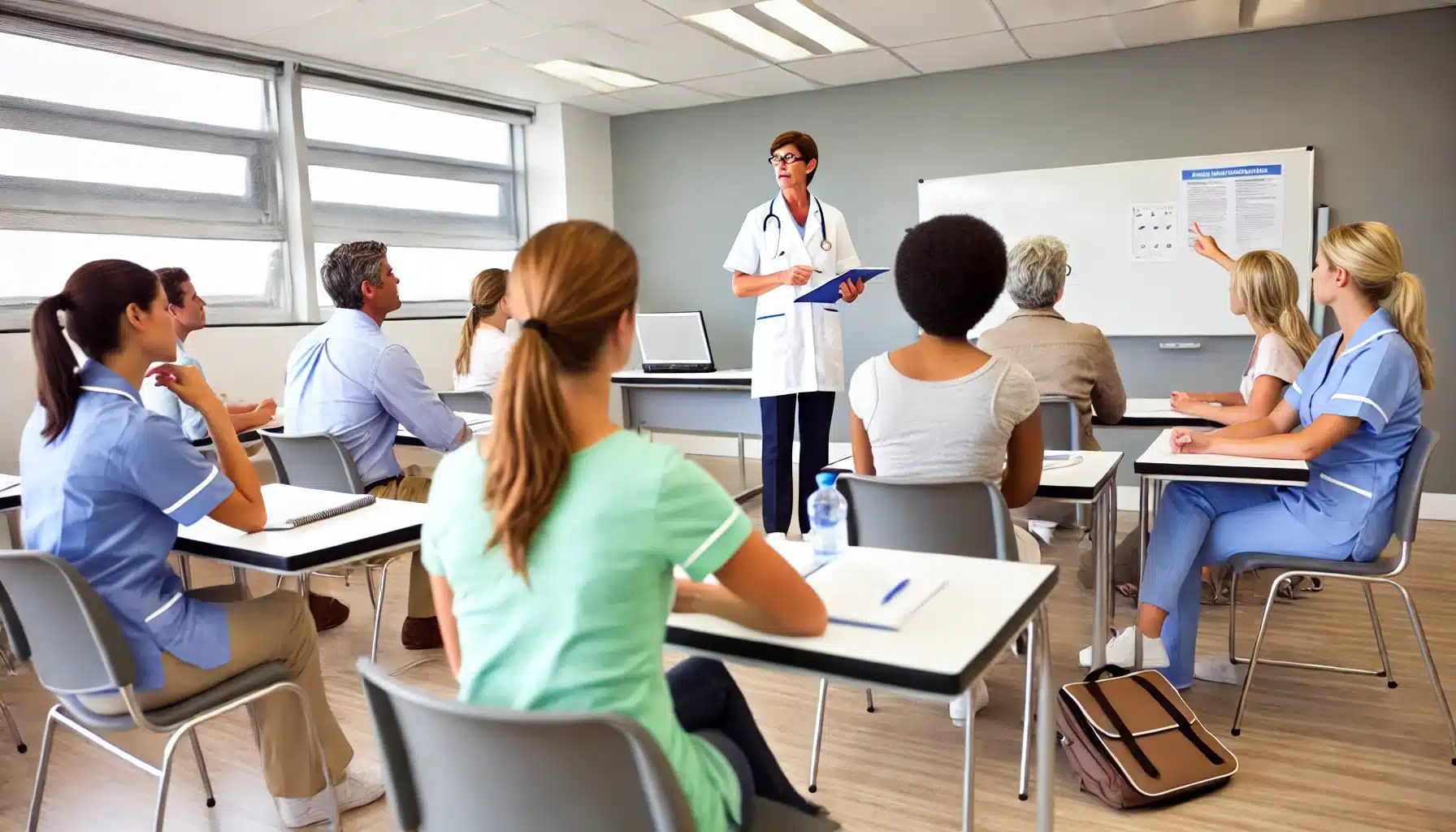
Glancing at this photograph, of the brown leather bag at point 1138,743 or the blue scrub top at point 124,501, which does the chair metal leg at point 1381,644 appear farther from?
the blue scrub top at point 124,501

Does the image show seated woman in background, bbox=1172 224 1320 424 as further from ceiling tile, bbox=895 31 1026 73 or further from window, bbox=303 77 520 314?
window, bbox=303 77 520 314

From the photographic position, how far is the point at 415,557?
11.3 ft

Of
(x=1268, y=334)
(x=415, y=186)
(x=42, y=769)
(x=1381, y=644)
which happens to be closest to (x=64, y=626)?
(x=42, y=769)

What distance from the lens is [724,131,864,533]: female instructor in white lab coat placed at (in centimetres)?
391

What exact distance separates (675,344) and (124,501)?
417cm

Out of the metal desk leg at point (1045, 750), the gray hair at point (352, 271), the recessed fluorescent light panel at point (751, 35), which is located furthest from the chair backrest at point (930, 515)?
the recessed fluorescent light panel at point (751, 35)

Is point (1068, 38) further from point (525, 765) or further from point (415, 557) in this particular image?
point (525, 765)

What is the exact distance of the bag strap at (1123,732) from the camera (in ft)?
7.27

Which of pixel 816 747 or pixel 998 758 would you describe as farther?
pixel 998 758

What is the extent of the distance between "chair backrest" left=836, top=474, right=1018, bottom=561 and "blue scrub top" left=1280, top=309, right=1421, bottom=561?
1.05 m

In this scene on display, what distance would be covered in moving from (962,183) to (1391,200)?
2.24m

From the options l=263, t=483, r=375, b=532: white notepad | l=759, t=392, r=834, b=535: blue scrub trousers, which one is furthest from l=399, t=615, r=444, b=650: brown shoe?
l=759, t=392, r=834, b=535: blue scrub trousers

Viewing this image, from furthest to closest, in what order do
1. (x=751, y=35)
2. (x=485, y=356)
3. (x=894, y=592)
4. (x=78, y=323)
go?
1. (x=751, y=35)
2. (x=485, y=356)
3. (x=78, y=323)
4. (x=894, y=592)

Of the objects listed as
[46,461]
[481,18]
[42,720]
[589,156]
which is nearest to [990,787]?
[46,461]
